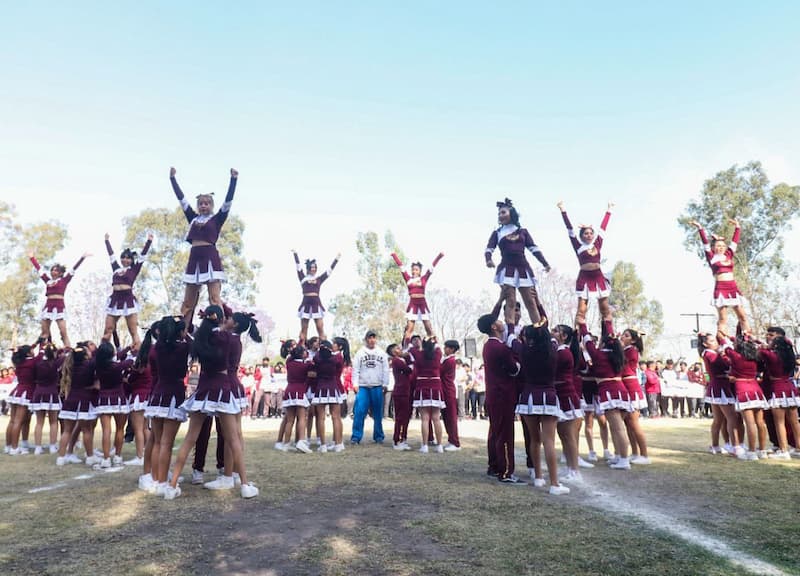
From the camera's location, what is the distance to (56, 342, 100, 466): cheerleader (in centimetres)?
911

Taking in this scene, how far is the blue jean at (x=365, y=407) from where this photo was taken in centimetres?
1186

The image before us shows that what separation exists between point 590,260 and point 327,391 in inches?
239

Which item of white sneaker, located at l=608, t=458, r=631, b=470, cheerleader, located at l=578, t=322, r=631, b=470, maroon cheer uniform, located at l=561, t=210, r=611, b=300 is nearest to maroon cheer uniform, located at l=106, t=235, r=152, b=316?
maroon cheer uniform, located at l=561, t=210, r=611, b=300

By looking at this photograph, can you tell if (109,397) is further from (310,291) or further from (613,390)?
(613,390)

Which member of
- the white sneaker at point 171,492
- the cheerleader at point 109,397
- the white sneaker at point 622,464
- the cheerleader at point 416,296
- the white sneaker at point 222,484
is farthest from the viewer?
the cheerleader at point 416,296

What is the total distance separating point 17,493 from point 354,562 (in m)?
5.31

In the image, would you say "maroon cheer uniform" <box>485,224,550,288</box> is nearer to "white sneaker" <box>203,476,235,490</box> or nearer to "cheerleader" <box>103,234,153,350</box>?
"white sneaker" <box>203,476,235,490</box>

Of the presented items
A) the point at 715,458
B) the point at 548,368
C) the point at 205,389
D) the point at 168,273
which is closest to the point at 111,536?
the point at 205,389

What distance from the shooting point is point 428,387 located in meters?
10.6

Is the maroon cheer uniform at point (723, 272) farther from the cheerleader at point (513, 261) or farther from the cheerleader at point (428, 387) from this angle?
the cheerleader at point (428, 387)

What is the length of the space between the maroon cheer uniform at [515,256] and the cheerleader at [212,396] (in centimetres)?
542

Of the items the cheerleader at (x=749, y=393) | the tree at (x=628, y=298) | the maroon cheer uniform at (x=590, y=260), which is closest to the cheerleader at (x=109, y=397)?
the maroon cheer uniform at (x=590, y=260)

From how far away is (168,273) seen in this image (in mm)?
40344

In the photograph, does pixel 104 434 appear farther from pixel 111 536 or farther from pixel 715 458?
pixel 715 458
